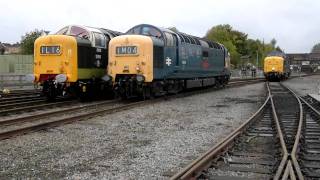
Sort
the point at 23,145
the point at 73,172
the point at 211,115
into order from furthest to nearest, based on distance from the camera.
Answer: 1. the point at 211,115
2. the point at 23,145
3. the point at 73,172

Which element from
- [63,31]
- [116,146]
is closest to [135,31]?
[63,31]

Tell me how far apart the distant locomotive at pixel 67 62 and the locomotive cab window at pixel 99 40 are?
42 mm

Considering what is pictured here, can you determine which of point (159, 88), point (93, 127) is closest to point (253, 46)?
point (159, 88)

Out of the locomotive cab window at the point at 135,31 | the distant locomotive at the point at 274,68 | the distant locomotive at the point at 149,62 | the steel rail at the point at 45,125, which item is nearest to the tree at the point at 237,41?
the distant locomotive at the point at 274,68

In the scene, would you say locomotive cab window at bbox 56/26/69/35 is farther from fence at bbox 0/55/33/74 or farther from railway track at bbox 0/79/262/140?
fence at bbox 0/55/33/74

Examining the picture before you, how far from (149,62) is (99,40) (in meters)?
2.65

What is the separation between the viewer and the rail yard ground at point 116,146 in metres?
7.45

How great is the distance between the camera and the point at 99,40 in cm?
2112

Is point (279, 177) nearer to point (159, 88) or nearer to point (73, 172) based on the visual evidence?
point (73, 172)

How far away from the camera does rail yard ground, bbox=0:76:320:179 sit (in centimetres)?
745

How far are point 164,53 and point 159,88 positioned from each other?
1.53 m

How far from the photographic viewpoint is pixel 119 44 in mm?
20125

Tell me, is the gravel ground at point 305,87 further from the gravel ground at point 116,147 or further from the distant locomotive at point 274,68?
the gravel ground at point 116,147

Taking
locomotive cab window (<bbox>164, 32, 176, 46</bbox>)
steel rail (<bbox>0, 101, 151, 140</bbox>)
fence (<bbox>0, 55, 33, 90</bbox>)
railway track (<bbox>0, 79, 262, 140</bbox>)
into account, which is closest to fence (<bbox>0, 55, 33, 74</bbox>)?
fence (<bbox>0, 55, 33, 90</bbox>)
